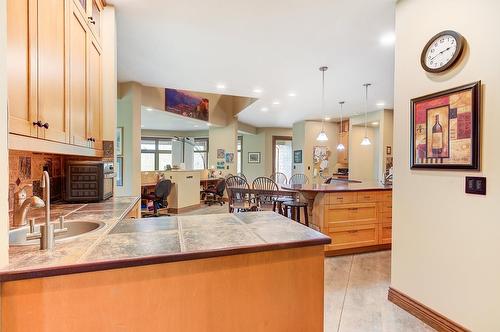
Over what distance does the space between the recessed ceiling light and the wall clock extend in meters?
0.95

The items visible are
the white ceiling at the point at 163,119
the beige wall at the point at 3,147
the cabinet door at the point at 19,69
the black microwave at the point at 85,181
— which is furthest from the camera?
the white ceiling at the point at 163,119

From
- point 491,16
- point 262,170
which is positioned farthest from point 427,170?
point 262,170

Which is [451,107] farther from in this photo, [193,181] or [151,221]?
[193,181]

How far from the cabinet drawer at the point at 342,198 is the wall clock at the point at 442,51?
1.81 metres

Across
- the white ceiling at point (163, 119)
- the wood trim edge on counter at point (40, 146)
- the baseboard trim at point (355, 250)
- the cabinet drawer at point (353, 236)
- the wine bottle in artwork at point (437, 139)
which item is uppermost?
the white ceiling at point (163, 119)

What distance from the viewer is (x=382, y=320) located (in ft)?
6.64

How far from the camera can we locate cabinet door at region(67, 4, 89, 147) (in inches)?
63.2

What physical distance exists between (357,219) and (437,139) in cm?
185

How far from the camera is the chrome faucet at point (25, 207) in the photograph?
3.35ft

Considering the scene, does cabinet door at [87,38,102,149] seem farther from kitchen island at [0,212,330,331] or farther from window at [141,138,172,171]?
window at [141,138,172,171]

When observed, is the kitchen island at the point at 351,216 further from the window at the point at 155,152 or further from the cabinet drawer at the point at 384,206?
the window at the point at 155,152

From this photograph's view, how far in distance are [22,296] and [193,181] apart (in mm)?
5912

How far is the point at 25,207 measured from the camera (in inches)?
44.9

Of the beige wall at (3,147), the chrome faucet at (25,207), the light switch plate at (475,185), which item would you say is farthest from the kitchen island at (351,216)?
the beige wall at (3,147)
